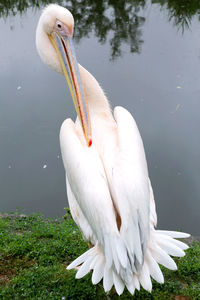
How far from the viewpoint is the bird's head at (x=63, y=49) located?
9.51 ft

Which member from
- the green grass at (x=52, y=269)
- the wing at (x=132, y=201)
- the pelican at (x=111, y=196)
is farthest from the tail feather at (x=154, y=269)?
the green grass at (x=52, y=269)

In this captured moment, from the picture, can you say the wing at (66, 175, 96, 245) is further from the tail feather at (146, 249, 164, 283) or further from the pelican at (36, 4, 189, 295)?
the tail feather at (146, 249, 164, 283)

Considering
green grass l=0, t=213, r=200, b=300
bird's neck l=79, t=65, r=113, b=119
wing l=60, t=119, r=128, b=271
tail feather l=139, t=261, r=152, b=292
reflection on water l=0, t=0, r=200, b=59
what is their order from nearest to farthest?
wing l=60, t=119, r=128, b=271 < tail feather l=139, t=261, r=152, b=292 < green grass l=0, t=213, r=200, b=300 < bird's neck l=79, t=65, r=113, b=119 < reflection on water l=0, t=0, r=200, b=59

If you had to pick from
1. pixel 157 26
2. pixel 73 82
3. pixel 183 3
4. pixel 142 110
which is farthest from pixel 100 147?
pixel 183 3

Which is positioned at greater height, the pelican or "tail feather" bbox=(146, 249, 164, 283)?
the pelican

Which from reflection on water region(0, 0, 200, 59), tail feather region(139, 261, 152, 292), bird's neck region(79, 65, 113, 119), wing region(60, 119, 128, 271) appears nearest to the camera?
wing region(60, 119, 128, 271)

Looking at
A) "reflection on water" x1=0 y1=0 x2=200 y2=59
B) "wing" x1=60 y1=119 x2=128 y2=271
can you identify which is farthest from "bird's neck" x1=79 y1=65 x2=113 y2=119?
"reflection on water" x1=0 y1=0 x2=200 y2=59

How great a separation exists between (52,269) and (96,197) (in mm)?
1354

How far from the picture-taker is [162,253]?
98.3 inches

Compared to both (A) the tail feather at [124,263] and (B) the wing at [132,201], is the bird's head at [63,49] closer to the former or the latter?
(B) the wing at [132,201]

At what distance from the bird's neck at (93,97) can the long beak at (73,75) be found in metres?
0.21

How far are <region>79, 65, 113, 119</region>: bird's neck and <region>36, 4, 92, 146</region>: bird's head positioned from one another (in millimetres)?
207

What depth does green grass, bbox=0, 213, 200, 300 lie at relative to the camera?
3.08m

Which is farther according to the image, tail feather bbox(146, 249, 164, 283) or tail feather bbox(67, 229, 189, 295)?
tail feather bbox(146, 249, 164, 283)
